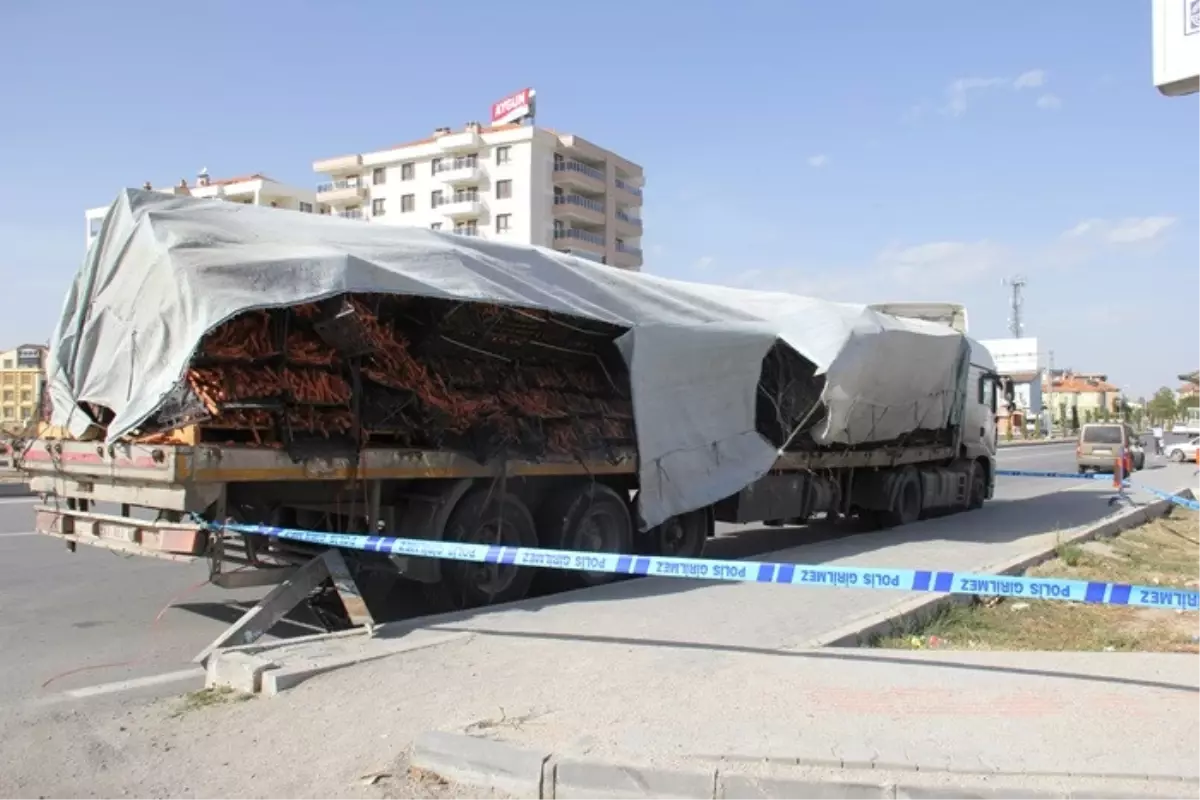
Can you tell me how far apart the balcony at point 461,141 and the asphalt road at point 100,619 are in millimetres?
71830

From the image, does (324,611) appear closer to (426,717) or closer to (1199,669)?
(426,717)

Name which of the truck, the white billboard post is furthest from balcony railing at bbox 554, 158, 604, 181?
the white billboard post

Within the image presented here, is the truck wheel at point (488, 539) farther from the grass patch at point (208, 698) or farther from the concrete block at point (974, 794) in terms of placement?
the concrete block at point (974, 794)

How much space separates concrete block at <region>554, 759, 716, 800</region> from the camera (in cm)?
415

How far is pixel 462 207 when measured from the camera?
81.6 meters

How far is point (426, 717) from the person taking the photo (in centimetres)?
501

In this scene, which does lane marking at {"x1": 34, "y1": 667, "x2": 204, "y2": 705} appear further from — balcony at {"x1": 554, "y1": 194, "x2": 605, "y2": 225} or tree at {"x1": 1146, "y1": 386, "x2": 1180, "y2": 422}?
tree at {"x1": 1146, "y1": 386, "x2": 1180, "y2": 422}

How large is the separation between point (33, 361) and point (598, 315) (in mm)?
25963

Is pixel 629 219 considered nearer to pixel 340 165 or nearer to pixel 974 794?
pixel 340 165

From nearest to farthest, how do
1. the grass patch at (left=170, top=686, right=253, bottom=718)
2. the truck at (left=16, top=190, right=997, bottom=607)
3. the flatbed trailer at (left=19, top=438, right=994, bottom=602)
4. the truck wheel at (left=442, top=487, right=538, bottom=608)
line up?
1. the grass patch at (left=170, top=686, right=253, bottom=718)
2. the flatbed trailer at (left=19, top=438, right=994, bottom=602)
3. the truck at (left=16, top=190, right=997, bottom=607)
4. the truck wheel at (left=442, top=487, right=538, bottom=608)

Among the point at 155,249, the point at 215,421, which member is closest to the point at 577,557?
the point at 215,421

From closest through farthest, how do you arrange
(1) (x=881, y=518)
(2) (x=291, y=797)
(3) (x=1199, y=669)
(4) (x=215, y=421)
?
1. (2) (x=291, y=797)
2. (3) (x=1199, y=669)
3. (4) (x=215, y=421)
4. (1) (x=881, y=518)

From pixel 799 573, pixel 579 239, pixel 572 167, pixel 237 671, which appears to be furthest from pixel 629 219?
pixel 237 671

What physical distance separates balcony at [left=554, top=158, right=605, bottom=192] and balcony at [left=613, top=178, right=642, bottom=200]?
2.91 metres
